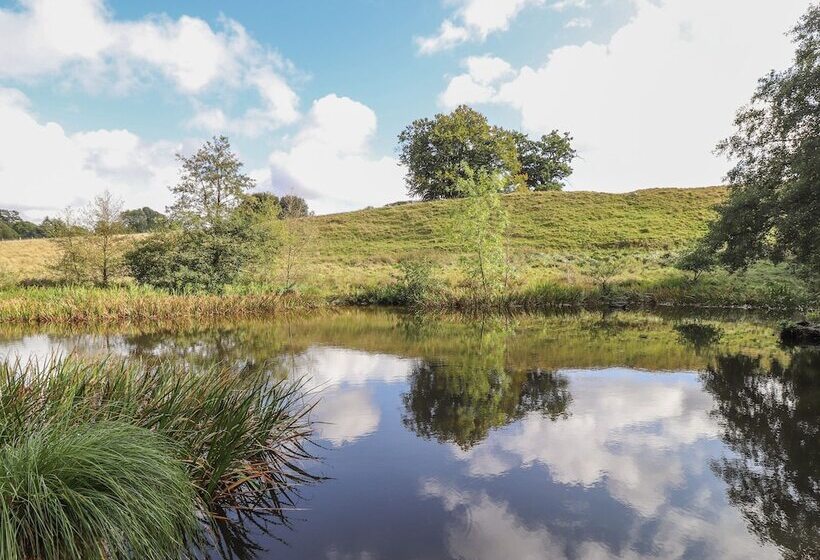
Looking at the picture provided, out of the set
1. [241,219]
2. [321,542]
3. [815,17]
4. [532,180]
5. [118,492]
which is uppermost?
[532,180]

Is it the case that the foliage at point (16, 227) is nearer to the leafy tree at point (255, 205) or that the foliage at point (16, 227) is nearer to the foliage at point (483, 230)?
the leafy tree at point (255, 205)

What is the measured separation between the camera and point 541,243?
42562mm

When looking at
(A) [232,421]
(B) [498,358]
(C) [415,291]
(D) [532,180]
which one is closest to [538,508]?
(A) [232,421]

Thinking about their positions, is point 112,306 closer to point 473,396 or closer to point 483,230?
point 483,230

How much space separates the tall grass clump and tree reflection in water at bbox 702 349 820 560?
520 centimetres

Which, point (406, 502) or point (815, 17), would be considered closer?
point (406, 502)

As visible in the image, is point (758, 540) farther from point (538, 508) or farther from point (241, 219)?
point (241, 219)

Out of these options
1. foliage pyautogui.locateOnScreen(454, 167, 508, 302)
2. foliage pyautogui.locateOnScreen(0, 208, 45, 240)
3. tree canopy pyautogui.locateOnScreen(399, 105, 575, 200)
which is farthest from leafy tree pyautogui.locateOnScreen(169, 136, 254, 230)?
foliage pyautogui.locateOnScreen(0, 208, 45, 240)

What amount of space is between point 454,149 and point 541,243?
77.6ft

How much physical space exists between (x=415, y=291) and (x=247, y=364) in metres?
14.3

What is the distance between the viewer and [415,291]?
25.4m

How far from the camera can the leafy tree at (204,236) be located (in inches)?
928

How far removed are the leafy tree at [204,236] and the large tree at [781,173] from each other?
67.9 feet

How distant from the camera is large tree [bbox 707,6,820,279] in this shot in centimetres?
1381
